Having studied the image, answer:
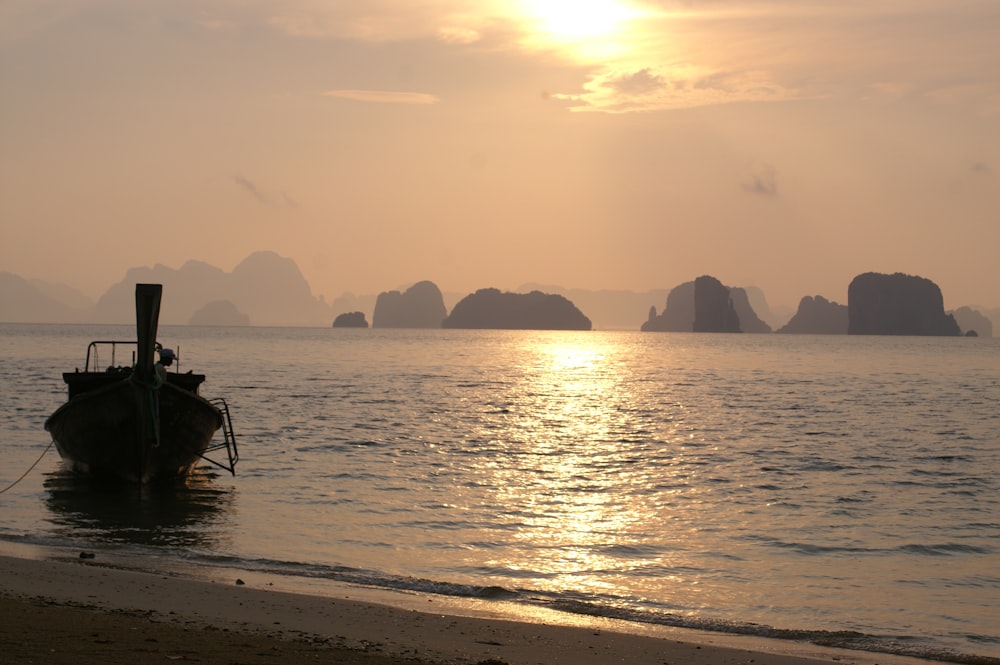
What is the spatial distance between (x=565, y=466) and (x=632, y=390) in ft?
156

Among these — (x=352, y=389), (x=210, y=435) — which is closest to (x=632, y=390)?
(x=352, y=389)

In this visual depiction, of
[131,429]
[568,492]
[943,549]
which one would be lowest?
[568,492]

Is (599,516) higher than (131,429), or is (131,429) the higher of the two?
(131,429)

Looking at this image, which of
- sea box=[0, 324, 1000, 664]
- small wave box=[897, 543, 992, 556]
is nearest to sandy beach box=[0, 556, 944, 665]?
sea box=[0, 324, 1000, 664]

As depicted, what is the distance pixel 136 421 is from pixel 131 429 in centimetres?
38

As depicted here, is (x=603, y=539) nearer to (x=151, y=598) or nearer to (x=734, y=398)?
(x=151, y=598)

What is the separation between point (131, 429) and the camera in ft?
79.2

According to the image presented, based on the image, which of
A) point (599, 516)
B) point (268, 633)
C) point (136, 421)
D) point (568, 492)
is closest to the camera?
point (268, 633)

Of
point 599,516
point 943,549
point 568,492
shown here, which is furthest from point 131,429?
point 943,549

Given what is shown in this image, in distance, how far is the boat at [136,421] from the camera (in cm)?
2342

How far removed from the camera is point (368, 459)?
3250 cm

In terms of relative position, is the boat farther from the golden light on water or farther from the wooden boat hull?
the golden light on water

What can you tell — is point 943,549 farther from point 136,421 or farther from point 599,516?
point 136,421

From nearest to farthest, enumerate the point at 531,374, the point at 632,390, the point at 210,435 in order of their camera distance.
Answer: the point at 210,435, the point at 632,390, the point at 531,374
